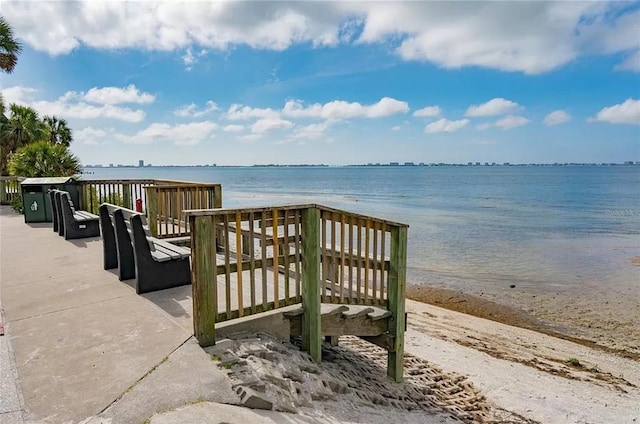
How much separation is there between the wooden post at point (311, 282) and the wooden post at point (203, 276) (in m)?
0.88

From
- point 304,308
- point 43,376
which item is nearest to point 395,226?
point 304,308

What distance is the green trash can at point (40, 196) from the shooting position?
370 inches

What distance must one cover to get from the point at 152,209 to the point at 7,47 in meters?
12.7

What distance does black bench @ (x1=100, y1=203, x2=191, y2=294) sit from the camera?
4438mm

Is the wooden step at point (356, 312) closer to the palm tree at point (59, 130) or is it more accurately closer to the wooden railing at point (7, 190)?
the wooden railing at point (7, 190)

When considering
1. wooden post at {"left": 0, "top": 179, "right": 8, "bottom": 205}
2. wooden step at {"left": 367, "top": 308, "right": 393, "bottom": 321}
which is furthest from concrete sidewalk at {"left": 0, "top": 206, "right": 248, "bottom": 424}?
wooden post at {"left": 0, "top": 179, "right": 8, "bottom": 205}

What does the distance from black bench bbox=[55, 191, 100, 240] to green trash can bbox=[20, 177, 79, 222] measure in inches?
88.2

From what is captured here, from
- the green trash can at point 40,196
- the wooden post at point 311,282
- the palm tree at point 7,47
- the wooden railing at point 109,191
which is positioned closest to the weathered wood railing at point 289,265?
the wooden post at point 311,282

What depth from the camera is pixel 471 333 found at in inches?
334

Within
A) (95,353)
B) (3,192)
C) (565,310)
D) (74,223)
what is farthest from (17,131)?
(565,310)

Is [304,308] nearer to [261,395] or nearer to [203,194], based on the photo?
[261,395]

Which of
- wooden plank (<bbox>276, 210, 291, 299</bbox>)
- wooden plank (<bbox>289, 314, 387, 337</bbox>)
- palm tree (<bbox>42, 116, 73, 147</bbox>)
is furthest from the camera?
palm tree (<bbox>42, 116, 73, 147</bbox>)

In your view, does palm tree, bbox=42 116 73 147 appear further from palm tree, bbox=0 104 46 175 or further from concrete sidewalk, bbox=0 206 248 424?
concrete sidewalk, bbox=0 206 248 424

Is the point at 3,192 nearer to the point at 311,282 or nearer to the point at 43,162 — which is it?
the point at 43,162
